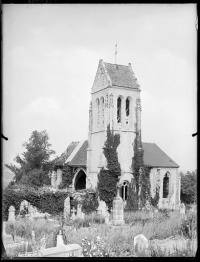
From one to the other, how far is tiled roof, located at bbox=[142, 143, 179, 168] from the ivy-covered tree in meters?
3.93

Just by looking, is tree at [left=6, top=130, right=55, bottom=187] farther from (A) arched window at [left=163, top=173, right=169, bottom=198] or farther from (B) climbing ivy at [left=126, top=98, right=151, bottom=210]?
(A) arched window at [left=163, top=173, right=169, bottom=198]

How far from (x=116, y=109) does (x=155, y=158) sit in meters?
6.84

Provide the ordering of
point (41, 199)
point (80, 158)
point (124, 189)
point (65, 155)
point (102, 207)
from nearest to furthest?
1. point (41, 199)
2. point (102, 207)
3. point (124, 189)
4. point (80, 158)
5. point (65, 155)

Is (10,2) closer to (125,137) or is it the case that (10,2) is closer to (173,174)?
(125,137)

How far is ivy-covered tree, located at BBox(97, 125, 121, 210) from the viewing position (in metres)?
25.1

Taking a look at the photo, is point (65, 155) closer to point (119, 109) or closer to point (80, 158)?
point (80, 158)

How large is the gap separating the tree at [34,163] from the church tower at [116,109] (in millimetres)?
3942

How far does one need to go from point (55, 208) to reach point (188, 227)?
56.9ft

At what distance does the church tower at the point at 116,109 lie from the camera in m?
25.2

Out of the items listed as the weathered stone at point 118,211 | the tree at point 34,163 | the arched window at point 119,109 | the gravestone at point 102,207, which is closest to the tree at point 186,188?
the gravestone at point 102,207

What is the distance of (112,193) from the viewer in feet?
82.2

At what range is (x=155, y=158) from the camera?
29516mm

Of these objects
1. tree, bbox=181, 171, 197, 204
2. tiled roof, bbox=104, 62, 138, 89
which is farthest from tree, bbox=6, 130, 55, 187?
tree, bbox=181, 171, 197, 204

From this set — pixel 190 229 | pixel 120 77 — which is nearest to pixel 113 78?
pixel 120 77
